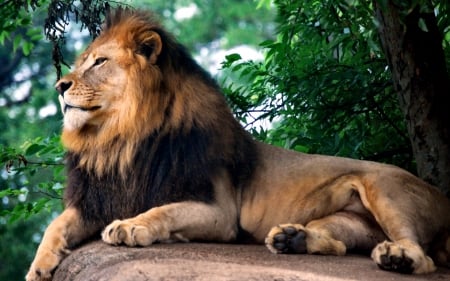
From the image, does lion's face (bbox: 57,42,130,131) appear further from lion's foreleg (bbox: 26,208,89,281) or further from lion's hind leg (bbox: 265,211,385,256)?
lion's hind leg (bbox: 265,211,385,256)

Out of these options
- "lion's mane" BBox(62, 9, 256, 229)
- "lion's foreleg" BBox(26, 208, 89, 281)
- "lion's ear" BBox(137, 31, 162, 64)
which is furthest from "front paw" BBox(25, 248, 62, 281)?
"lion's ear" BBox(137, 31, 162, 64)

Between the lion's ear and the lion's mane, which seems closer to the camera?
the lion's mane

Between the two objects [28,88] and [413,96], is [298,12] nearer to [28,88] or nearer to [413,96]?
[413,96]

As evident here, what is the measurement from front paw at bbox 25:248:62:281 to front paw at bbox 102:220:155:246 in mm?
383

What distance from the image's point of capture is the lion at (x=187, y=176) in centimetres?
Answer: 530

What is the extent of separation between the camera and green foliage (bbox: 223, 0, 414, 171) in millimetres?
6668

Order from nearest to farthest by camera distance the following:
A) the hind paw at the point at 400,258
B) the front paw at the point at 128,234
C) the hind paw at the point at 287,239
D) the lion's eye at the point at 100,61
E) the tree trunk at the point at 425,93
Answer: the hind paw at the point at 400,258 < the front paw at the point at 128,234 < the hind paw at the point at 287,239 < the lion's eye at the point at 100,61 < the tree trunk at the point at 425,93

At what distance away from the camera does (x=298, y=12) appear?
6.79 meters

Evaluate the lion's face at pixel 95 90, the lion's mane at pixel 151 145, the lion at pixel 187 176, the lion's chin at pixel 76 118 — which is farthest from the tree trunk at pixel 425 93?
the lion's chin at pixel 76 118

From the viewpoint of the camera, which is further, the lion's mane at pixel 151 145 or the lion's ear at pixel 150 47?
the lion's ear at pixel 150 47

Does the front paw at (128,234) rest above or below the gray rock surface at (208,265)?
above

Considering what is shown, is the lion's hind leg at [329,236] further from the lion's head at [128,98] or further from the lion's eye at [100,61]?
the lion's eye at [100,61]

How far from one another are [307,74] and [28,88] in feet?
36.4

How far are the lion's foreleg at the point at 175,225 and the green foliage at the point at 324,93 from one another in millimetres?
1400
